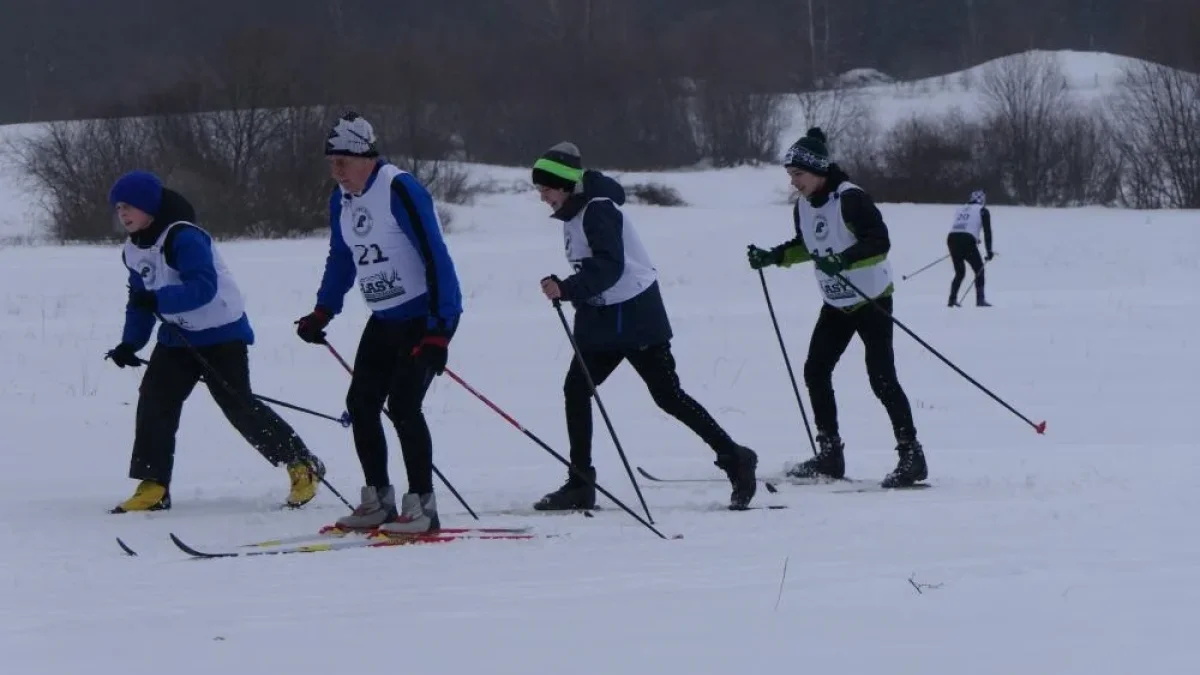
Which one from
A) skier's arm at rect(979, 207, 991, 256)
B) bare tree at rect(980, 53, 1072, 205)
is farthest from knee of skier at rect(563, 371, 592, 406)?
bare tree at rect(980, 53, 1072, 205)

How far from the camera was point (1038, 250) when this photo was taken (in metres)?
28.9

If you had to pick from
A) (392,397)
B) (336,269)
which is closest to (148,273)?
(336,269)

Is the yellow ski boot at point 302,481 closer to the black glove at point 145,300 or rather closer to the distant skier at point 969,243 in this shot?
the black glove at point 145,300

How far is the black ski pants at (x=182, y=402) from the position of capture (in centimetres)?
657

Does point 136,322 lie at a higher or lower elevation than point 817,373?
higher

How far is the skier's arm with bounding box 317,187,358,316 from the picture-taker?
5.85 m

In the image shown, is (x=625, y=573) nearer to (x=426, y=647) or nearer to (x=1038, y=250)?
(x=426, y=647)

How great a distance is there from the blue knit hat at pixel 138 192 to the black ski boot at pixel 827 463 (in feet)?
10.1

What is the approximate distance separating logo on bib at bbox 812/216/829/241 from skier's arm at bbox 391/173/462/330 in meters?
2.18

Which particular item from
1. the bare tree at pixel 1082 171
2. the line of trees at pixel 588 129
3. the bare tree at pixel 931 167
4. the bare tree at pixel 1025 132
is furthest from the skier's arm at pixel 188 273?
the bare tree at pixel 1082 171

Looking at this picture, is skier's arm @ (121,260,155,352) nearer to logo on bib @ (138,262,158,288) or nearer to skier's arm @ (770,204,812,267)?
logo on bib @ (138,262,158,288)

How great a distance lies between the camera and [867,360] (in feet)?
23.4

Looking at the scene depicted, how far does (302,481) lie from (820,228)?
2.55 metres

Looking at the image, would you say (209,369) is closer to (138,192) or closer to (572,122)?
Answer: (138,192)
